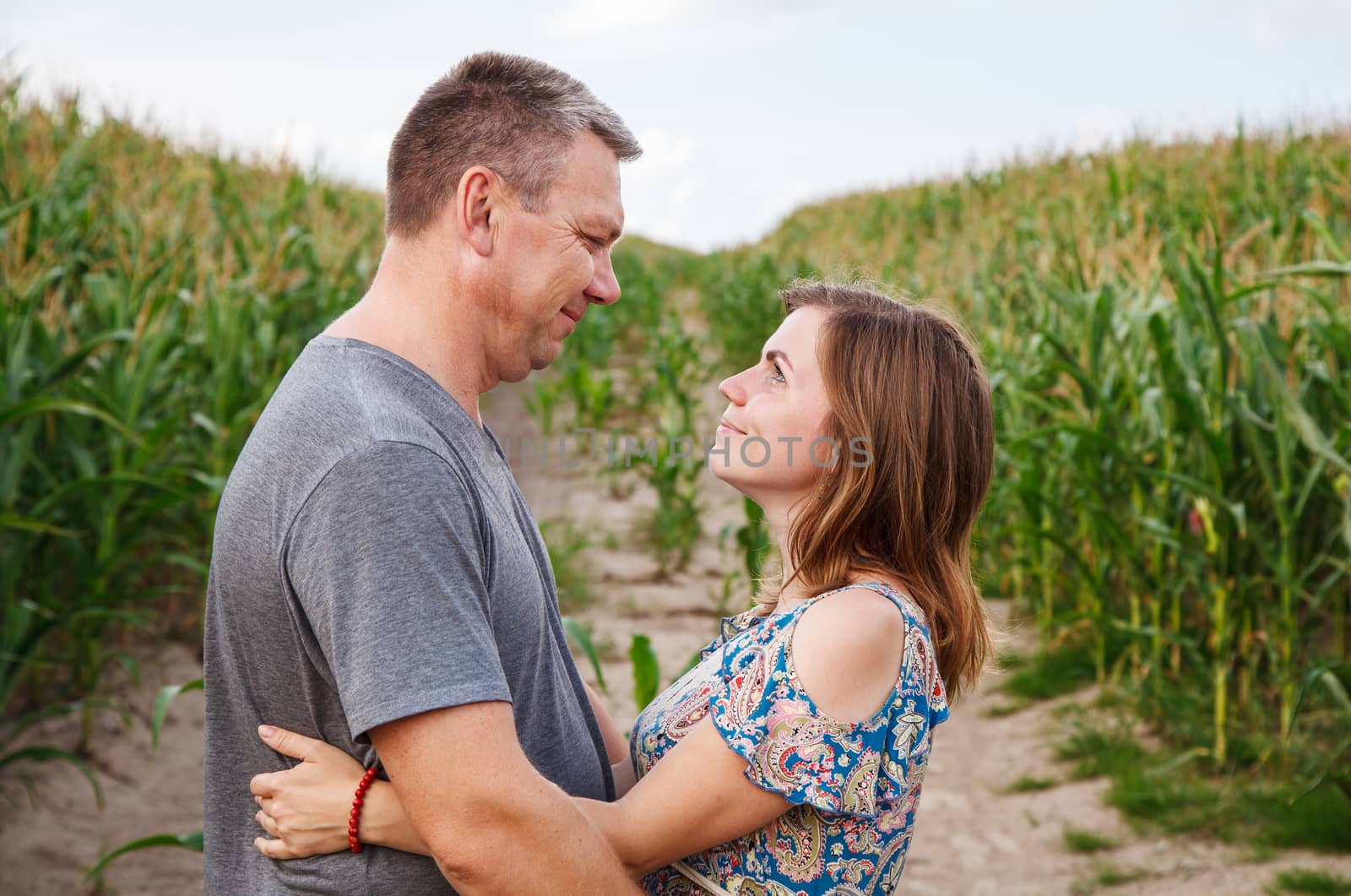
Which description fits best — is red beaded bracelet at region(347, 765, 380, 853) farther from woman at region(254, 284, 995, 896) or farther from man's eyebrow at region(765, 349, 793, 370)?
man's eyebrow at region(765, 349, 793, 370)

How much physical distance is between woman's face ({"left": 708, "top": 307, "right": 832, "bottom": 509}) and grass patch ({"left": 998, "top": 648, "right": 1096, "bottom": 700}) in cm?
369

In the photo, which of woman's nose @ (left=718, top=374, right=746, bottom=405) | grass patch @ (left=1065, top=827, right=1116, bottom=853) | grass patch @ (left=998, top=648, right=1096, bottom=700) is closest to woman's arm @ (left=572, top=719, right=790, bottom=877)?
woman's nose @ (left=718, top=374, right=746, bottom=405)

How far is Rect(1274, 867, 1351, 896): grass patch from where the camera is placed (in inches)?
124

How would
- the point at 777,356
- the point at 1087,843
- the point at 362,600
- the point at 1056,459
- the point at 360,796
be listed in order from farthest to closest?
1. the point at 1056,459
2. the point at 1087,843
3. the point at 777,356
4. the point at 360,796
5. the point at 362,600

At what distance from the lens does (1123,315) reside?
4.82 metres

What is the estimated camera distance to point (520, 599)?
1338 mm

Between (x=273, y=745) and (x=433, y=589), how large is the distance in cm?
38

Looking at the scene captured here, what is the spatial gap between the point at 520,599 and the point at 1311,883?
303 cm

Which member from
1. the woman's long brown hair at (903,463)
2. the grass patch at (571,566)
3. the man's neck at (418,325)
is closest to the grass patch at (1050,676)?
the grass patch at (571,566)

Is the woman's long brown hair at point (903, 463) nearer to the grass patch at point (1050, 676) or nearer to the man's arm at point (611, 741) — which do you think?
the man's arm at point (611, 741)

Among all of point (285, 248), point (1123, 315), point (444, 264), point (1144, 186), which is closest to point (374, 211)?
point (285, 248)

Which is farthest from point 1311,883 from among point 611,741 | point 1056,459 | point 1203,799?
point 611,741

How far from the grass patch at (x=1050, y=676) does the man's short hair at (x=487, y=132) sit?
4124 mm

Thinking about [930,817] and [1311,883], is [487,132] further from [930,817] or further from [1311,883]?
[930,817]
